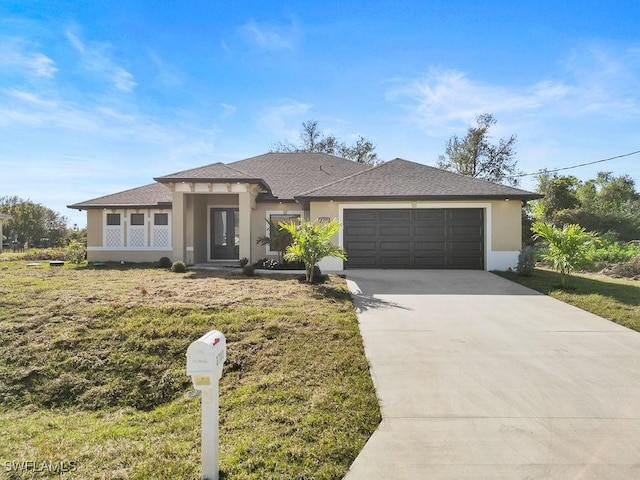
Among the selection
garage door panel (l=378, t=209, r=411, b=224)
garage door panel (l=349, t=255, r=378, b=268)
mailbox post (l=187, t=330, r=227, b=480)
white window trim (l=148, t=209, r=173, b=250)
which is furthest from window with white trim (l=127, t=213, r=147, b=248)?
mailbox post (l=187, t=330, r=227, b=480)

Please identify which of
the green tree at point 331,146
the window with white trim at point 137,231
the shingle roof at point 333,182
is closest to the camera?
the shingle roof at point 333,182

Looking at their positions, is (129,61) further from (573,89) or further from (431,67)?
(573,89)

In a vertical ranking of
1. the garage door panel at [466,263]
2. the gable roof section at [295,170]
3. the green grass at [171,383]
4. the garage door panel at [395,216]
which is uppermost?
the gable roof section at [295,170]

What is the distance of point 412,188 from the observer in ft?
42.7

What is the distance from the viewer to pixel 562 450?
9.45 ft

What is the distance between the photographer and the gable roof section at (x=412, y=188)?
40.8ft

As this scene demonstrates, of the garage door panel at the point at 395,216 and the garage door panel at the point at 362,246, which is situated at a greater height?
the garage door panel at the point at 395,216

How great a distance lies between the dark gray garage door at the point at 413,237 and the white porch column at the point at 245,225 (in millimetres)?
3728

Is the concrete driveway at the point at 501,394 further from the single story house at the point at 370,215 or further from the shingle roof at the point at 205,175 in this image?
the shingle roof at the point at 205,175

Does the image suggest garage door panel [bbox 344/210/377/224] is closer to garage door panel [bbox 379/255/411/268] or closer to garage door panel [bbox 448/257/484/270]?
garage door panel [bbox 379/255/411/268]

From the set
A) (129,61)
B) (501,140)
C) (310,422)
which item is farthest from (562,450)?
(501,140)

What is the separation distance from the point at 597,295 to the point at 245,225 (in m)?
11.1

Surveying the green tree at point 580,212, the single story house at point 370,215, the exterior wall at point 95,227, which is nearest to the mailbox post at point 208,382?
the single story house at point 370,215

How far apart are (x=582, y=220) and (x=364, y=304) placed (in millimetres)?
20351
